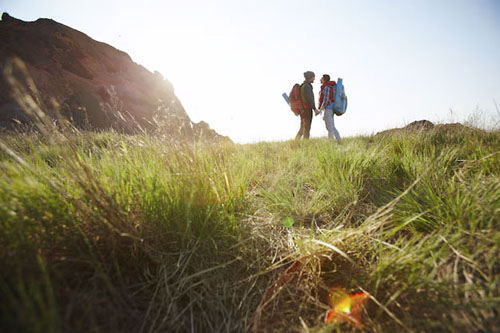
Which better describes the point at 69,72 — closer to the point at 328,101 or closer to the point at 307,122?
the point at 307,122

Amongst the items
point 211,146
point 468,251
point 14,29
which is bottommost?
point 468,251

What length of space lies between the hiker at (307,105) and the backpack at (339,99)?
57 cm

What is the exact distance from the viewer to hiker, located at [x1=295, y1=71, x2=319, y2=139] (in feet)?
20.4

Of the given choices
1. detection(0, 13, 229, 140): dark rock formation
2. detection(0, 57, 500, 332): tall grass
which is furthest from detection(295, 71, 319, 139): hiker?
detection(0, 13, 229, 140): dark rock formation

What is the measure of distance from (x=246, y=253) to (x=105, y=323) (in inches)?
23.3

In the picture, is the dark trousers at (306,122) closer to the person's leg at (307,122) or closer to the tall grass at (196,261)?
the person's leg at (307,122)

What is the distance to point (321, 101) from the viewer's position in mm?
6281

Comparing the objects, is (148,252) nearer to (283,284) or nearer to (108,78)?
(283,284)

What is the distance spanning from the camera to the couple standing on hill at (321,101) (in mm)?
6070

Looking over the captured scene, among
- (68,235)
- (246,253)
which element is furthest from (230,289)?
(68,235)

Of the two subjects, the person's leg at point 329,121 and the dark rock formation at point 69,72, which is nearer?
the person's leg at point 329,121

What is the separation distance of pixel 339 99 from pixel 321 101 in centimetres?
51

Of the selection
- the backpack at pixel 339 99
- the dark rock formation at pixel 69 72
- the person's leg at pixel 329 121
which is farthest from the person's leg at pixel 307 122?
the dark rock formation at pixel 69 72

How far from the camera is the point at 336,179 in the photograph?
1.64 m
